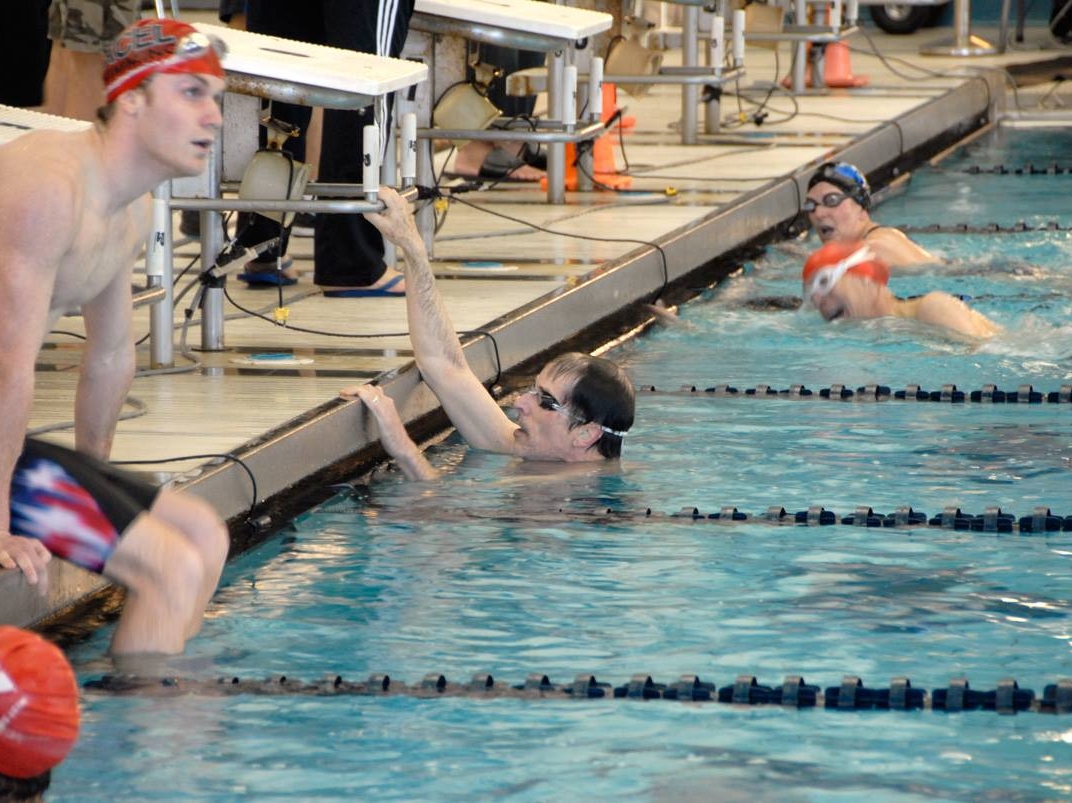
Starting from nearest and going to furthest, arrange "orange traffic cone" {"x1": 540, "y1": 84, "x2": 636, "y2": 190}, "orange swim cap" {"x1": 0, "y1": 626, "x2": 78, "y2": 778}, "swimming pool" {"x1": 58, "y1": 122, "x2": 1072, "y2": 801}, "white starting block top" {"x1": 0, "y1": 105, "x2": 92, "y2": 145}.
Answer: "orange swim cap" {"x1": 0, "y1": 626, "x2": 78, "y2": 778}
"swimming pool" {"x1": 58, "y1": 122, "x2": 1072, "y2": 801}
"white starting block top" {"x1": 0, "y1": 105, "x2": 92, "y2": 145}
"orange traffic cone" {"x1": 540, "y1": 84, "x2": 636, "y2": 190}

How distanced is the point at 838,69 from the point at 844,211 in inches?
284

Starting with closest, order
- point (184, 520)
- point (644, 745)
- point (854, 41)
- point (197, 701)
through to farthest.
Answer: point (644, 745), point (197, 701), point (184, 520), point (854, 41)

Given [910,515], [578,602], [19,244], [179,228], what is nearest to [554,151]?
[179,228]

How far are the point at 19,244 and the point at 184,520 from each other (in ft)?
1.94

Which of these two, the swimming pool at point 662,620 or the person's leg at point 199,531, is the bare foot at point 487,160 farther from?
the person's leg at point 199,531

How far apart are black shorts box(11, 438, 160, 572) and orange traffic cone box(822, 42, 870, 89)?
1149cm

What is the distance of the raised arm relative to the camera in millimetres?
5066

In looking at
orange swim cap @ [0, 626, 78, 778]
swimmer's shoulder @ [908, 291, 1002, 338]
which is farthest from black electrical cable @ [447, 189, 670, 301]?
orange swim cap @ [0, 626, 78, 778]

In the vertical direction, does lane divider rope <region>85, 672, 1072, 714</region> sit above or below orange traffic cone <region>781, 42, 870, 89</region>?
below

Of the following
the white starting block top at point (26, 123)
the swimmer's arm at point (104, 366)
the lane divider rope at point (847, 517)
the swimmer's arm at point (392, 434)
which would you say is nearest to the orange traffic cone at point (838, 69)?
the swimmer's arm at point (392, 434)

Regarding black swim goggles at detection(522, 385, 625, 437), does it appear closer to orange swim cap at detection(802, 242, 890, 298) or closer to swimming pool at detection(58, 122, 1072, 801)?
swimming pool at detection(58, 122, 1072, 801)

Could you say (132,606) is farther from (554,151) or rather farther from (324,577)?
(554,151)

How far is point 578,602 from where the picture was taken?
12.9 ft

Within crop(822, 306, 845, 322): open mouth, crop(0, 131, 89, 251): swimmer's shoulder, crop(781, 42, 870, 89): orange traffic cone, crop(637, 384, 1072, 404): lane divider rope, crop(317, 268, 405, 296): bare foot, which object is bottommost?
crop(637, 384, 1072, 404): lane divider rope
